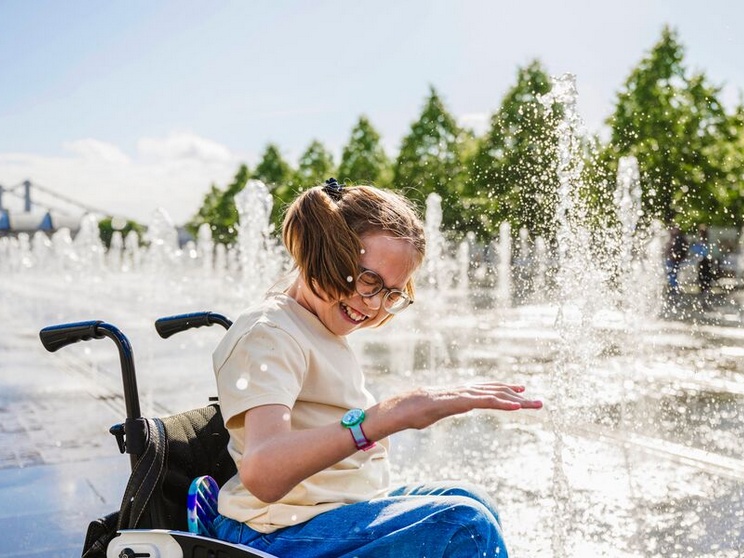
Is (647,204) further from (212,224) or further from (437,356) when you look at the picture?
(212,224)

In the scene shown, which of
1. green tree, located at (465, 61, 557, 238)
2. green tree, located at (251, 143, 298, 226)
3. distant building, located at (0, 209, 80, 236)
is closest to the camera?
green tree, located at (465, 61, 557, 238)

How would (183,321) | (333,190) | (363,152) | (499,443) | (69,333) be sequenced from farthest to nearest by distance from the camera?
(363,152) < (499,443) < (183,321) < (69,333) < (333,190)

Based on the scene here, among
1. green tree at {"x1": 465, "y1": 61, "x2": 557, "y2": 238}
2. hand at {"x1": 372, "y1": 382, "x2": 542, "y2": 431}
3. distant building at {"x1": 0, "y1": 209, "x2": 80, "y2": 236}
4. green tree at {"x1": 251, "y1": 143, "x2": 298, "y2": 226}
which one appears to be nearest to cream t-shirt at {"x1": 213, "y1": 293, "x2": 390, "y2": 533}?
hand at {"x1": 372, "y1": 382, "x2": 542, "y2": 431}

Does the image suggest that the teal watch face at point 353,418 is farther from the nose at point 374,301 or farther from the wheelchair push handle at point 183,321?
the wheelchair push handle at point 183,321

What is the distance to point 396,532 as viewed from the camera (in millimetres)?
1580

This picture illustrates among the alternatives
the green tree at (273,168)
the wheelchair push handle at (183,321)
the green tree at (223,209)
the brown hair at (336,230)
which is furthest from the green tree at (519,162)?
the brown hair at (336,230)

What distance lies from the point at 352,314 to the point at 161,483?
0.55m

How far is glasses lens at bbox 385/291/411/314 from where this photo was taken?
5.86ft

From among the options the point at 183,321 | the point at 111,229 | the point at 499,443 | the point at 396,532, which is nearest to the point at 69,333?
the point at 183,321

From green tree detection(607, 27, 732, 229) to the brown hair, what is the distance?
903 inches

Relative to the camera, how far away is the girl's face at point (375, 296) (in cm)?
176

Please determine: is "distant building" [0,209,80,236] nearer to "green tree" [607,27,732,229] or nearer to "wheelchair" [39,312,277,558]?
"green tree" [607,27,732,229]

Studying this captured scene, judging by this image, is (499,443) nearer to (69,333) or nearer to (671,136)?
(69,333)

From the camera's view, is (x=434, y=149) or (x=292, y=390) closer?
Answer: (x=292, y=390)
